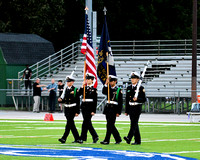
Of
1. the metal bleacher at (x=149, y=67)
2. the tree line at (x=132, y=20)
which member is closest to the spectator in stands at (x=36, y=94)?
the metal bleacher at (x=149, y=67)

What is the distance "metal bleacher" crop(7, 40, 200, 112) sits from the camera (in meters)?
38.9

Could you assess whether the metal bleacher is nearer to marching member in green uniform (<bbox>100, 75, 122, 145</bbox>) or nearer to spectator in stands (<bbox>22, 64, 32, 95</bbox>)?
spectator in stands (<bbox>22, 64, 32, 95</bbox>)

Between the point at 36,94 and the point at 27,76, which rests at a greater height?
the point at 27,76

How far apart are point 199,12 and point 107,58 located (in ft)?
135

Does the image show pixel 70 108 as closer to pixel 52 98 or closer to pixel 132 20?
pixel 52 98

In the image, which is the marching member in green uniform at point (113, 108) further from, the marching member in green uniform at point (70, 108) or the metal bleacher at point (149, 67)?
the metal bleacher at point (149, 67)

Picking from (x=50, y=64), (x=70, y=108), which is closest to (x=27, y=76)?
(x=50, y=64)

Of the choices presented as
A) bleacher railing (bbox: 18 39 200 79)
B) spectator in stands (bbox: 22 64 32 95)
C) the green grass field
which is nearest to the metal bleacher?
bleacher railing (bbox: 18 39 200 79)

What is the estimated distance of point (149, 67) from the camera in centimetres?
4194

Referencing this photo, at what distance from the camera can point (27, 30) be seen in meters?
54.6

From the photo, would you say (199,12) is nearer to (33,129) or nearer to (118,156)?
(33,129)

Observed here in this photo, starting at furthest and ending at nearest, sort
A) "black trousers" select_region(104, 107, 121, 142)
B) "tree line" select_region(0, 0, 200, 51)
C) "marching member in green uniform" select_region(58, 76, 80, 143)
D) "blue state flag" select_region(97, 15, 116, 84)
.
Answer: "tree line" select_region(0, 0, 200, 51) → "blue state flag" select_region(97, 15, 116, 84) → "marching member in green uniform" select_region(58, 76, 80, 143) → "black trousers" select_region(104, 107, 121, 142)

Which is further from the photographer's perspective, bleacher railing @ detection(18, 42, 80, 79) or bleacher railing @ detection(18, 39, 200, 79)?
bleacher railing @ detection(18, 39, 200, 79)

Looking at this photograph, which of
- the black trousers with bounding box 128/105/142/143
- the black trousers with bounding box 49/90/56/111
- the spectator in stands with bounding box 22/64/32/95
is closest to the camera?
the black trousers with bounding box 128/105/142/143
